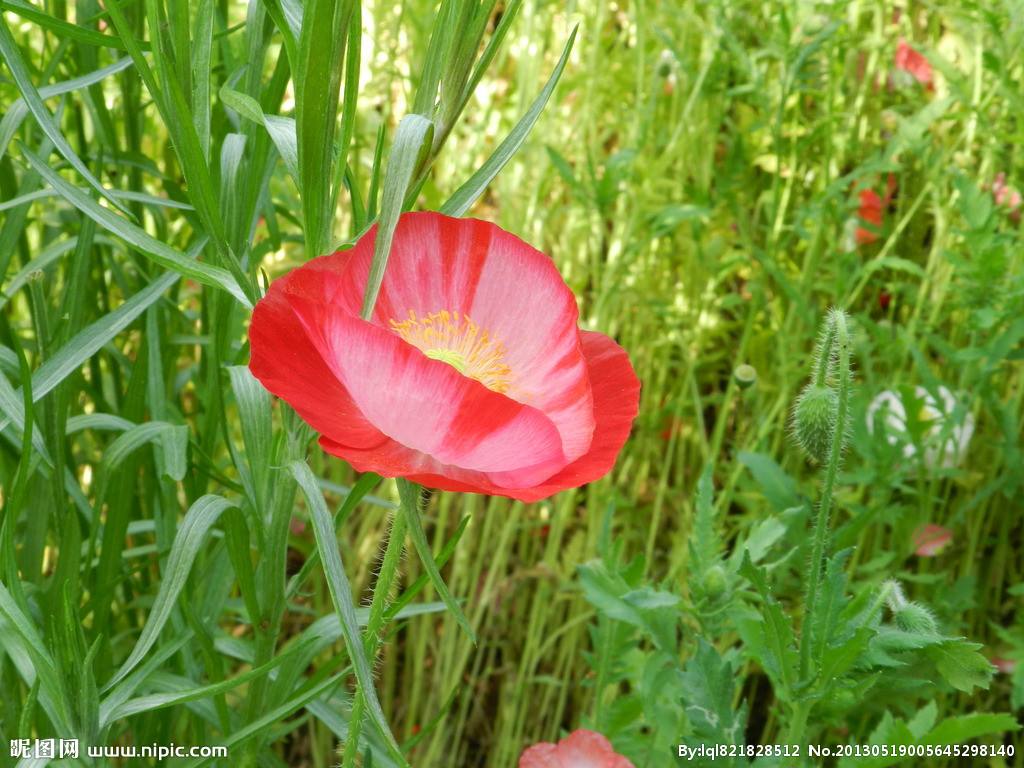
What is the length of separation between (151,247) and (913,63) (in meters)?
1.30

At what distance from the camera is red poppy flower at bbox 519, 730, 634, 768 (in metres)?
0.83

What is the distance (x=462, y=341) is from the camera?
1.91 feet

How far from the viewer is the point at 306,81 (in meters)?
0.48

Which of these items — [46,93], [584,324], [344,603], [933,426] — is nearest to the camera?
[344,603]

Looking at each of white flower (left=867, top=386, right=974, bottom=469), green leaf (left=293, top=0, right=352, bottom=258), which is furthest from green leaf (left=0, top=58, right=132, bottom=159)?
white flower (left=867, top=386, right=974, bottom=469)

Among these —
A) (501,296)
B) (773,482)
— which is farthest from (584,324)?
(501,296)

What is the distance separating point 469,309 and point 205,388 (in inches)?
15.3

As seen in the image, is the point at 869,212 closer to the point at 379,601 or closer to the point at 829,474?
the point at 829,474

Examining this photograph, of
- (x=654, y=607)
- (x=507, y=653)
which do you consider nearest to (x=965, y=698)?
(x=507, y=653)

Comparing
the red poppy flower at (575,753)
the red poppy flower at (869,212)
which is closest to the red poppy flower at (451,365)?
the red poppy flower at (575,753)

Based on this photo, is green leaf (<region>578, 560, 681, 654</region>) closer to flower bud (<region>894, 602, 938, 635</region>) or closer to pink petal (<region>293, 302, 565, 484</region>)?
flower bud (<region>894, 602, 938, 635</region>)

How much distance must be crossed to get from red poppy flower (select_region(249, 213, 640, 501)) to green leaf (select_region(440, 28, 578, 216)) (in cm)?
1

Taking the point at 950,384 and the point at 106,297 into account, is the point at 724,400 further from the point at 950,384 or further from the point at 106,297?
the point at 106,297

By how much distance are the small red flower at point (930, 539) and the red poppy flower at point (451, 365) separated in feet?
2.49
